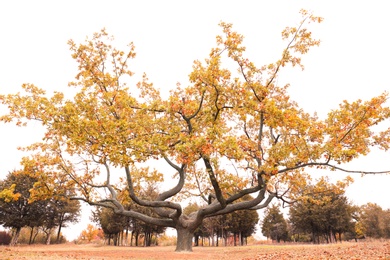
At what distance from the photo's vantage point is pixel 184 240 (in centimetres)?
2306

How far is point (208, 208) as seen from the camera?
2206cm

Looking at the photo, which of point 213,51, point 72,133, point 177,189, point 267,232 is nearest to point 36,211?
point 177,189

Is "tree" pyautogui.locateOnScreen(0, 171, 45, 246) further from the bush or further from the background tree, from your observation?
the background tree

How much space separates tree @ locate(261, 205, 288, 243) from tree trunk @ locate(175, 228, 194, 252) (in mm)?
44355

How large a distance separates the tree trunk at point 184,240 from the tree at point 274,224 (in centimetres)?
4436

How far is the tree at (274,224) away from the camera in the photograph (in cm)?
6331

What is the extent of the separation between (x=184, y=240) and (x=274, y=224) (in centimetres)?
4675

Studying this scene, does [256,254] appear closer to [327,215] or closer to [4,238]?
[327,215]

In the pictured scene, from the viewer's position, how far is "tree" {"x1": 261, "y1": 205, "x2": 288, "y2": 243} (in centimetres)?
6331

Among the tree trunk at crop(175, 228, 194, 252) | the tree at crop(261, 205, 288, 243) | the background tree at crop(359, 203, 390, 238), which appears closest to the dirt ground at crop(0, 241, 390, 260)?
the tree trunk at crop(175, 228, 194, 252)

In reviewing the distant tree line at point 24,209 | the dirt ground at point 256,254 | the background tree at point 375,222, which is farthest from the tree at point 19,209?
the background tree at point 375,222

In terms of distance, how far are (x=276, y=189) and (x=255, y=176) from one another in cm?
429

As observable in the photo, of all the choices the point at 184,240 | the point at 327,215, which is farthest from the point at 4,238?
the point at 327,215

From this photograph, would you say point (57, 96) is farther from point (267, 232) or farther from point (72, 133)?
point (267, 232)
